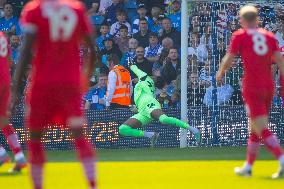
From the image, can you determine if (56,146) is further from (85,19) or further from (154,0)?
(85,19)

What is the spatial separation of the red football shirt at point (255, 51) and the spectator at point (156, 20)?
915 centimetres

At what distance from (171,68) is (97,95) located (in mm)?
1736

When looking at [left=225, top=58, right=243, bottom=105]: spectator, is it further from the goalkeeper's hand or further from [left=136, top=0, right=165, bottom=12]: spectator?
[left=136, top=0, right=165, bottom=12]: spectator

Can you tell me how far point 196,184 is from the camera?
902 centimetres

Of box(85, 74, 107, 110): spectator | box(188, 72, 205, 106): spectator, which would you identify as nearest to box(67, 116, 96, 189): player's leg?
box(188, 72, 205, 106): spectator

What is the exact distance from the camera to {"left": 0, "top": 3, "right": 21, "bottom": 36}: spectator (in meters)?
19.0

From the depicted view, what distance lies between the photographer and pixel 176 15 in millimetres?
18828

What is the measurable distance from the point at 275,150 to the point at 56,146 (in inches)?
302

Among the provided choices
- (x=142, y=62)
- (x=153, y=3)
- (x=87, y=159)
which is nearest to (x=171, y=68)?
(x=142, y=62)

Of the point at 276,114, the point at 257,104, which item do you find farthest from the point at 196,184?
the point at 276,114

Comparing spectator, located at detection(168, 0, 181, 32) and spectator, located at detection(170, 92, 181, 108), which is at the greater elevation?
spectator, located at detection(168, 0, 181, 32)

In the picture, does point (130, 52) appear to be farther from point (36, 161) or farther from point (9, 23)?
point (36, 161)

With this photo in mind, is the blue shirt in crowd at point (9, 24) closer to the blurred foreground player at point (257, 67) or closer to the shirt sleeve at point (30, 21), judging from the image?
the blurred foreground player at point (257, 67)

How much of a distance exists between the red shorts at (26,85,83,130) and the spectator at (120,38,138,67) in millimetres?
11284
